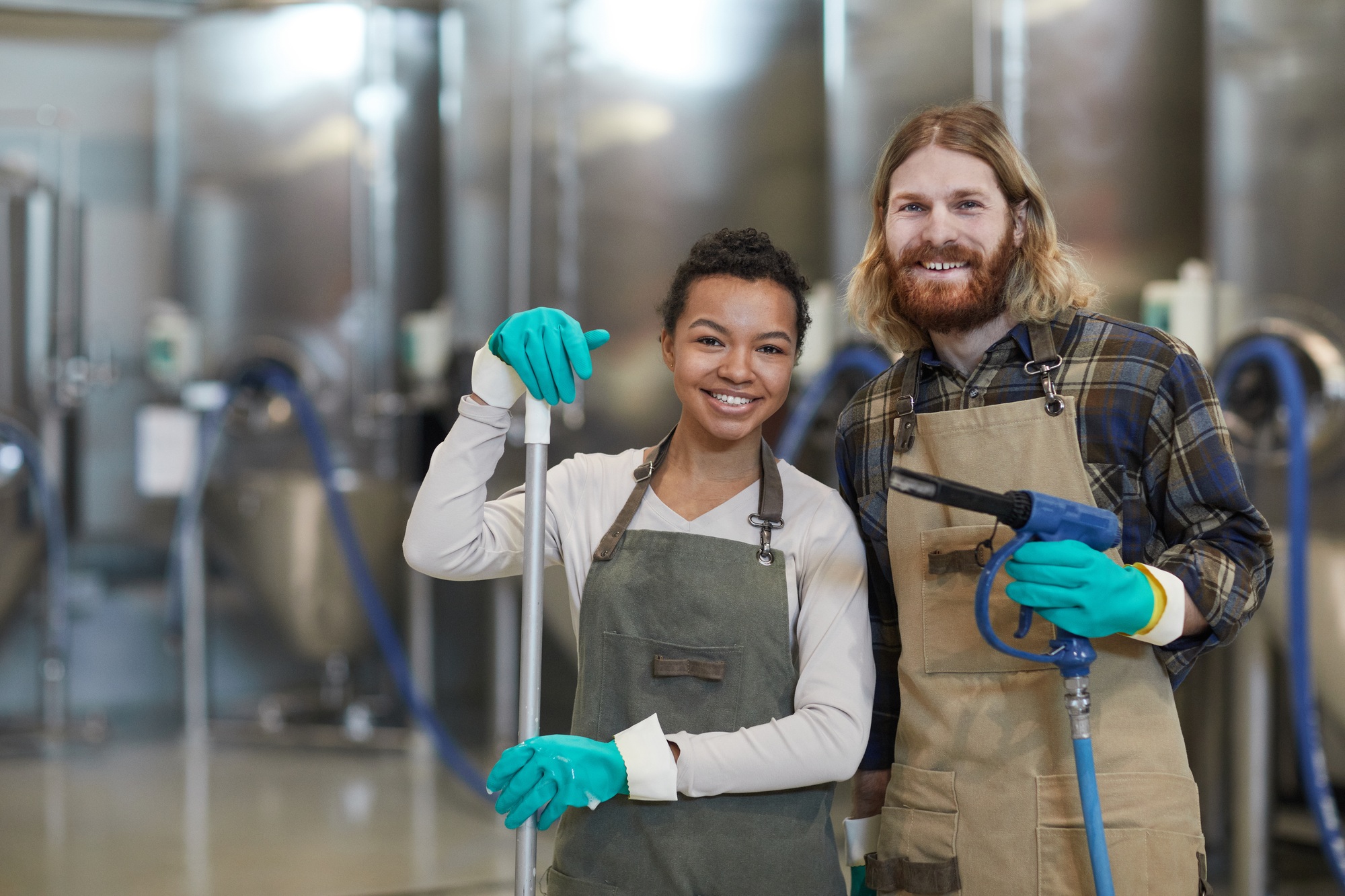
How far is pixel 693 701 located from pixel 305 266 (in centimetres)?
356

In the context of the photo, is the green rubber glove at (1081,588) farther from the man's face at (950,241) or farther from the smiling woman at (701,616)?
the man's face at (950,241)

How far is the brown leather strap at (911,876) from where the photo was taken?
1.53 metres

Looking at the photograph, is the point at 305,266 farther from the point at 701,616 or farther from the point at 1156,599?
the point at 1156,599

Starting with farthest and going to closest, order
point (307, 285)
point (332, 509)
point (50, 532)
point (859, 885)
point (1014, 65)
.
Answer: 1. point (50, 532)
2. point (307, 285)
3. point (332, 509)
4. point (1014, 65)
5. point (859, 885)

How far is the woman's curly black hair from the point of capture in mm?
1581

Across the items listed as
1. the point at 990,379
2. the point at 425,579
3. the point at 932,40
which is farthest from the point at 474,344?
the point at 990,379

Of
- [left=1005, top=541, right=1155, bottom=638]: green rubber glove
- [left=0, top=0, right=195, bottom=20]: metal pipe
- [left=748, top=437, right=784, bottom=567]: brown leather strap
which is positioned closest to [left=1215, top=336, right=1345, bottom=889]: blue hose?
[left=1005, top=541, right=1155, bottom=638]: green rubber glove

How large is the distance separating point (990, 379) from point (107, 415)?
14.2ft

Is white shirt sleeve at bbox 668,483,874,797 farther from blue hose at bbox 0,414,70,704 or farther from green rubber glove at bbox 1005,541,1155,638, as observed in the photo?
blue hose at bbox 0,414,70,704

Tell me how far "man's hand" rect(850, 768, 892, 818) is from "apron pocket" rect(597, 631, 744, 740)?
1.02ft

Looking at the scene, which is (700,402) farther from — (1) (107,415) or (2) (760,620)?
(1) (107,415)

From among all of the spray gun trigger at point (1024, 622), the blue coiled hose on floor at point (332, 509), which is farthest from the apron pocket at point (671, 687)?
the blue coiled hose on floor at point (332, 509)

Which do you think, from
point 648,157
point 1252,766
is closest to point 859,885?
point 1252,766

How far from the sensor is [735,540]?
5.14ft
